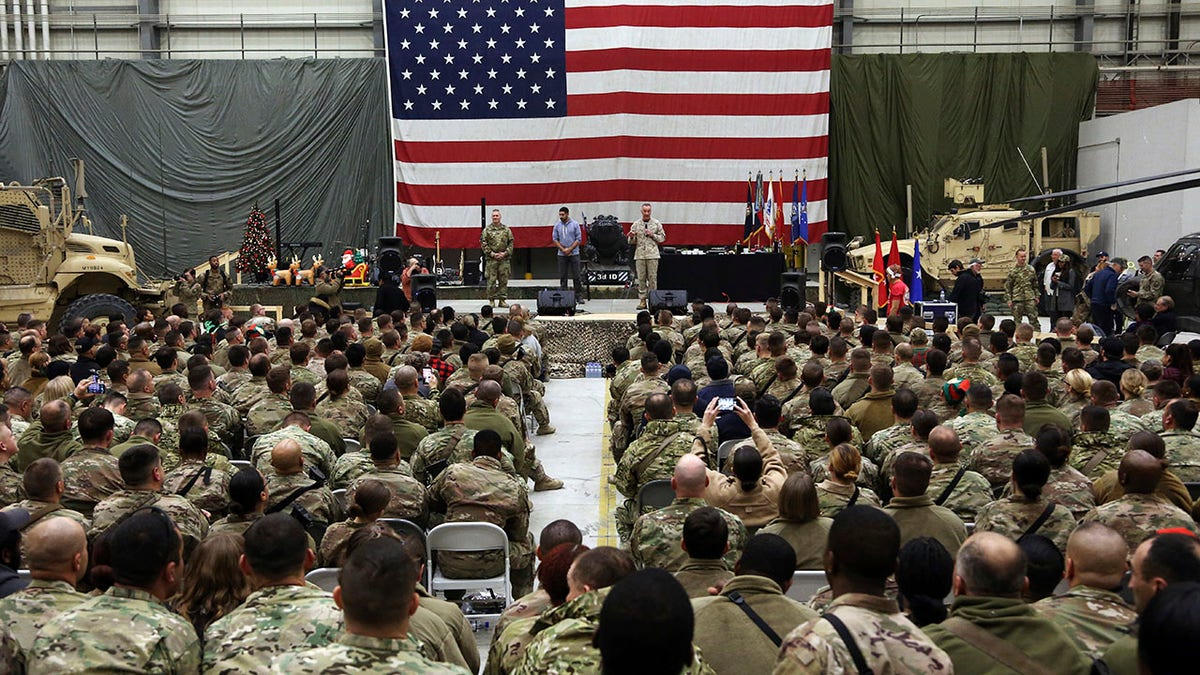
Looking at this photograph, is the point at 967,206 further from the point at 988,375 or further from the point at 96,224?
the point at 96,224

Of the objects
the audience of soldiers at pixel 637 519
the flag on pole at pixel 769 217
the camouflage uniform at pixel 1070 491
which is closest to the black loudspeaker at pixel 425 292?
the audience of soldiers at pixel 637 519

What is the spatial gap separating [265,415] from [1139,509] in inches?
201

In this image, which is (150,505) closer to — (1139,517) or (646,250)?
(1139,517)

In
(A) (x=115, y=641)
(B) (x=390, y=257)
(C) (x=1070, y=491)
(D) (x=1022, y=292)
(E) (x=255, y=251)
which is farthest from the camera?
(E) (x=255, y=251)

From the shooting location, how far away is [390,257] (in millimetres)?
15898

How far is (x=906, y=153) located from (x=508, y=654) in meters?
21.1

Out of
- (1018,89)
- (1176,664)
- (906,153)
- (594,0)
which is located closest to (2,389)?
(1176,664)

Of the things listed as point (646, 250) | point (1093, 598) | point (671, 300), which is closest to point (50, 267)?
point (646, 250)

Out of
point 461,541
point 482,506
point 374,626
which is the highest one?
point 374,626

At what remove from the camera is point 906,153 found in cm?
2291

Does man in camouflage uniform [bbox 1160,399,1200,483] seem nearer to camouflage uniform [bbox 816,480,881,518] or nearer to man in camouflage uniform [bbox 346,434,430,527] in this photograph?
camouflage uniform [bbox 816,480,881,518]

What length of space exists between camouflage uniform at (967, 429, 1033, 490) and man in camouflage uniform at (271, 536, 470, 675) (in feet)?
12.3

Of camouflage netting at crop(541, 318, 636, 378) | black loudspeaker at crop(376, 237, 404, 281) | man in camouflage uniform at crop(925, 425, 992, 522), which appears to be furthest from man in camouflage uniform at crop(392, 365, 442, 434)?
black loudspeaker at crop(376, 237, 404, 281)

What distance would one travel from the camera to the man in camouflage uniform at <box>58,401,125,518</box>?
5.47 meters
